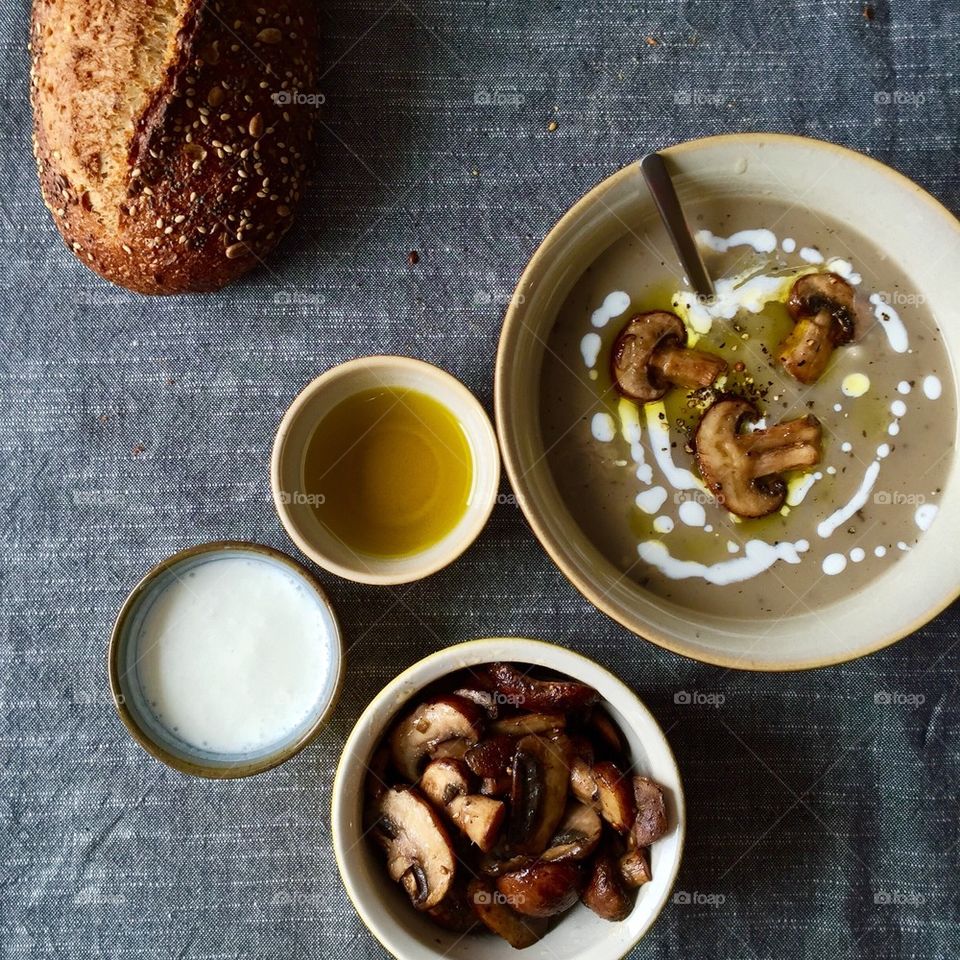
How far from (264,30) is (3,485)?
93 centimetres

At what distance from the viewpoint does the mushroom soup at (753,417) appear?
5.11ft

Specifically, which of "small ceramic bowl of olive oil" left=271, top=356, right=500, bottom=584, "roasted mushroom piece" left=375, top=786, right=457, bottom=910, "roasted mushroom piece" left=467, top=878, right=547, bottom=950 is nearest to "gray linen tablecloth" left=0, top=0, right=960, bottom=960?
"small ceramic bowl of olive oil" left=271, top=356, right=500, bottom=584

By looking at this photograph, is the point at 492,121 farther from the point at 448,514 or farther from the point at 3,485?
the point at 3,485

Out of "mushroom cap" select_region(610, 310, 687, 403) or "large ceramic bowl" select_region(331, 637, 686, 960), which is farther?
"mushroom cap" select_region(610, 310, 687, 403)

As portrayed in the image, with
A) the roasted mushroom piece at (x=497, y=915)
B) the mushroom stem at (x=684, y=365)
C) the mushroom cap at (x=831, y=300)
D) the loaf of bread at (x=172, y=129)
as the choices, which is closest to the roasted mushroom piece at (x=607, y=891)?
the roasted mushroom piece at (x=497, y=915)

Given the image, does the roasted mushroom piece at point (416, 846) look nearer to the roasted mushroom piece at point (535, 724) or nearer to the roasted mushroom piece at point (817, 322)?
the roasted mushroom piece at point (535, 724)

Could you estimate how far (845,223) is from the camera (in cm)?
155

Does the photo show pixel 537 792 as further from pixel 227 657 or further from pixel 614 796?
pixel 227 657

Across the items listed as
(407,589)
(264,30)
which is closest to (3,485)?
(407,589)

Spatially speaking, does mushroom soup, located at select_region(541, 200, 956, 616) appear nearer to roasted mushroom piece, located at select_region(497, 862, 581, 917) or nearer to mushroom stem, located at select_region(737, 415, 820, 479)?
mushroom stem, located at select_region(737, 415, 820, 479)

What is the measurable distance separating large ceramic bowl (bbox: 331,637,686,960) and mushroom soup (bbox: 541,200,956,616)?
9.1 inches

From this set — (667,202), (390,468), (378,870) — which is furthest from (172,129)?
(378,870)

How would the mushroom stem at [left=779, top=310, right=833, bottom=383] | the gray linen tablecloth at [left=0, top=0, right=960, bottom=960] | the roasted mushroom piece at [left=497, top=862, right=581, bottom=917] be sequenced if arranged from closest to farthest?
1. the roasted mushroom piece at [left=497, top=862, right=581, bottom=917]
2. the mushroom stem at [left=779, top=310, right=833, bottom=383]
3. the gray linen tablecloth at [left=0, top=0, right=960, bottom=960]

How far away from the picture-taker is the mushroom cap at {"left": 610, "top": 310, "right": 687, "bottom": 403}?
1536 mm
